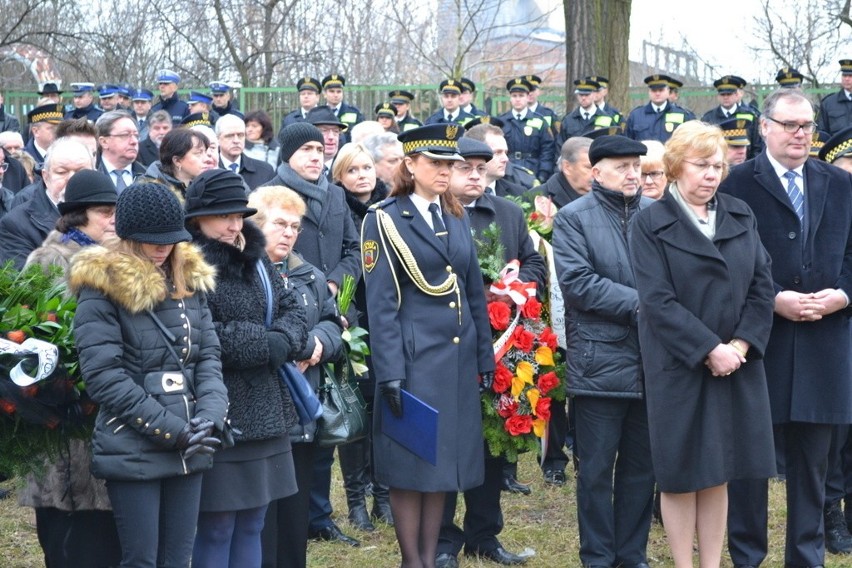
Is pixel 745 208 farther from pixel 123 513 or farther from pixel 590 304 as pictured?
pixel 123 513

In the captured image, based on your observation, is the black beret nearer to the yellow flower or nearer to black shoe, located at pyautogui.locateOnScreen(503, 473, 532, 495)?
the yellow flower

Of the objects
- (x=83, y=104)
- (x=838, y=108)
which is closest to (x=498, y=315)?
(x=83, y=104)

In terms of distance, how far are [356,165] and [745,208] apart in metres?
2.33

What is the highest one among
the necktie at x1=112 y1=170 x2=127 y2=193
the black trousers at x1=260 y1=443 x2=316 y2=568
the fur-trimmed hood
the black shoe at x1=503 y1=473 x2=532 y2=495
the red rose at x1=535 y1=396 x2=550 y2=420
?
the necktie at x1=112 y1=170 x2=127 y2=193

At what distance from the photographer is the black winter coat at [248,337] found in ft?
15.5

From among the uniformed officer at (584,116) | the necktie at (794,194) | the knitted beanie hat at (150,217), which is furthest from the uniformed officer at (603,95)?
the knitted beanie hat at (150,217)

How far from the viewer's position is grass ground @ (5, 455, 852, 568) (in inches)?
247

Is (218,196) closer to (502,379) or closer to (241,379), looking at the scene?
(241,379)

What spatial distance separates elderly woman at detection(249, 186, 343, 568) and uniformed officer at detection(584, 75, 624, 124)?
26.6ft

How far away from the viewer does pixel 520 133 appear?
599 inches

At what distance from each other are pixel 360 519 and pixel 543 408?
1.41 meters

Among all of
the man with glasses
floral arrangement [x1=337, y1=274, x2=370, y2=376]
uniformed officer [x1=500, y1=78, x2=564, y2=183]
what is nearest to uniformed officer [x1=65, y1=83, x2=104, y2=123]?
uniformed officer [x1=500, y1=78, x2=564, y2=183]

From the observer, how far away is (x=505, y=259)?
21.1 ft

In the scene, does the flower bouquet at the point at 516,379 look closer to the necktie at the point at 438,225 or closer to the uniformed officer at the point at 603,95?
the necktie at the point at 438,225
